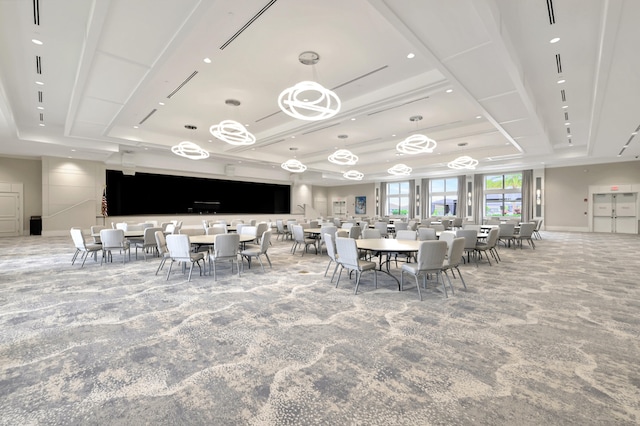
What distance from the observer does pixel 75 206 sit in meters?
14.2

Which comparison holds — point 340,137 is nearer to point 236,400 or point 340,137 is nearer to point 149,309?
point 149,309

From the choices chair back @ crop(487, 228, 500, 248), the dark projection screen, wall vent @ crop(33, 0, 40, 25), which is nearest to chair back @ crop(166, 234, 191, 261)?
wall vent @ crop(33, 0, 40, 25)

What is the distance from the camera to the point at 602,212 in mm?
15742

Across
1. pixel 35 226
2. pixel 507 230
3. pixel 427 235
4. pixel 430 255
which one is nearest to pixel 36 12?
pixel 430 255

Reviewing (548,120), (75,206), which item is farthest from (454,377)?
(75,206)

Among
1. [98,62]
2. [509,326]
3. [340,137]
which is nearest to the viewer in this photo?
[509,326]

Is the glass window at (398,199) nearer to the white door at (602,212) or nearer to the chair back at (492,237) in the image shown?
the white door at (602,212)

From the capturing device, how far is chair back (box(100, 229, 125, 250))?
271 inches

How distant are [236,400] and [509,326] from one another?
3.21 m

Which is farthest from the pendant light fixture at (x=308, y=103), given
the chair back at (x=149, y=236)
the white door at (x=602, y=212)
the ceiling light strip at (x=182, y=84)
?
the white door at (x=602, y=212)

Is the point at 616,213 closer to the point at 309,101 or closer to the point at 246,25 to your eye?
the point at 309,101

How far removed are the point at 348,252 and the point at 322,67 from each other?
420 centimetres

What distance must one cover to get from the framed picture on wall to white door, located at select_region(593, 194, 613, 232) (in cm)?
1461

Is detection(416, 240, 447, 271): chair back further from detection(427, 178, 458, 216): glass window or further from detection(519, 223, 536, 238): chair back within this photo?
detection(427, 178, 458, 216): glass window
